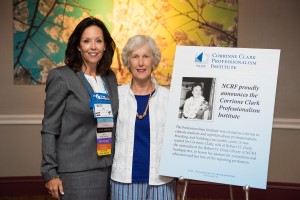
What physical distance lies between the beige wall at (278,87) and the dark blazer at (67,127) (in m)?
1.90

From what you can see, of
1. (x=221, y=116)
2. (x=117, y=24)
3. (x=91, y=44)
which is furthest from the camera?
(x=117, y=24)

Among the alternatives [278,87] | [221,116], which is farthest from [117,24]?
[221,116]

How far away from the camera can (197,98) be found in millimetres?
2100

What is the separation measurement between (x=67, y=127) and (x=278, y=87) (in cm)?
261

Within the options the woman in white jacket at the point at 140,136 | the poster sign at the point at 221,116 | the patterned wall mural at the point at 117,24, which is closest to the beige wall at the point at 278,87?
the patterned wall mural at the point at 117,24

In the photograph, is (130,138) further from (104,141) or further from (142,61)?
(142,61)

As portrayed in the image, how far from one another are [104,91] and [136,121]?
0.29m

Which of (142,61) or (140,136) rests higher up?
(142,61)

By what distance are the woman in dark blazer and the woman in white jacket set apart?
88mm

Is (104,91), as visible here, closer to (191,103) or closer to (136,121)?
(136,121)

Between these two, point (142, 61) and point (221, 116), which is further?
point (142, 61)

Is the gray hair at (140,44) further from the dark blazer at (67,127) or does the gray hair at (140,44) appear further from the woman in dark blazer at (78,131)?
the dark blazer at (67,127)

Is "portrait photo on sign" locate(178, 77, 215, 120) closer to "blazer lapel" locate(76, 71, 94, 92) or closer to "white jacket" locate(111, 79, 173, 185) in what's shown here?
"white jacket" locate(111, 79, 173, 185)

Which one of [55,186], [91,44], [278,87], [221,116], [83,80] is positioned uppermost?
[91,44]
